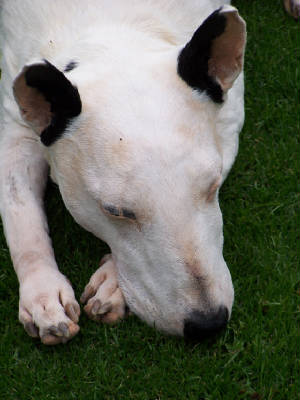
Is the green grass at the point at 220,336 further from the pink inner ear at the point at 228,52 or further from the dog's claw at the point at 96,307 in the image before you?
the pink inner ear at the point at 228,52

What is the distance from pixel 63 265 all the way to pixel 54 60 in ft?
3.51

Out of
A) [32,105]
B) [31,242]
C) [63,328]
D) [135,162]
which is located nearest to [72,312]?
[63,328]

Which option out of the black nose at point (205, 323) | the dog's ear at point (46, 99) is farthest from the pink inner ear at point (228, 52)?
the black nose at point (205, 323)

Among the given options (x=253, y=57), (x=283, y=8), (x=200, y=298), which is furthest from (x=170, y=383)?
(x=283, y=8)

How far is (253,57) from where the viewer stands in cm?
527

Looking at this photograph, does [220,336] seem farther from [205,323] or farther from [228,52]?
[228,52]

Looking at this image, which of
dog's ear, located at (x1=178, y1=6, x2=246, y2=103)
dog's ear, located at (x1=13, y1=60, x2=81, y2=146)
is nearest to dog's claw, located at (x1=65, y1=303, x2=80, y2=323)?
dog's ear, located at (x1=13, y1=60, x2=81, y2=146)

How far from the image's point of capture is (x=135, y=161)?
9.53ft

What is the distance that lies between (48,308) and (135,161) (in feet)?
2.74

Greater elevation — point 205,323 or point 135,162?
point 135,162

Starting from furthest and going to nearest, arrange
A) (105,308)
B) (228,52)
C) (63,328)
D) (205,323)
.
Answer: (105,308) < (63,328) < (228,52) < (205,323)

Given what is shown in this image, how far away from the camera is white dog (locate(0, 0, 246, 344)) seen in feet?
9.55

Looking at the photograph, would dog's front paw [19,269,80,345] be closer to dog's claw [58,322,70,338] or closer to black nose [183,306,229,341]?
dog's claw [58,322,70,338]

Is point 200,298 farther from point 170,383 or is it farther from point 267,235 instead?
point 267,235
